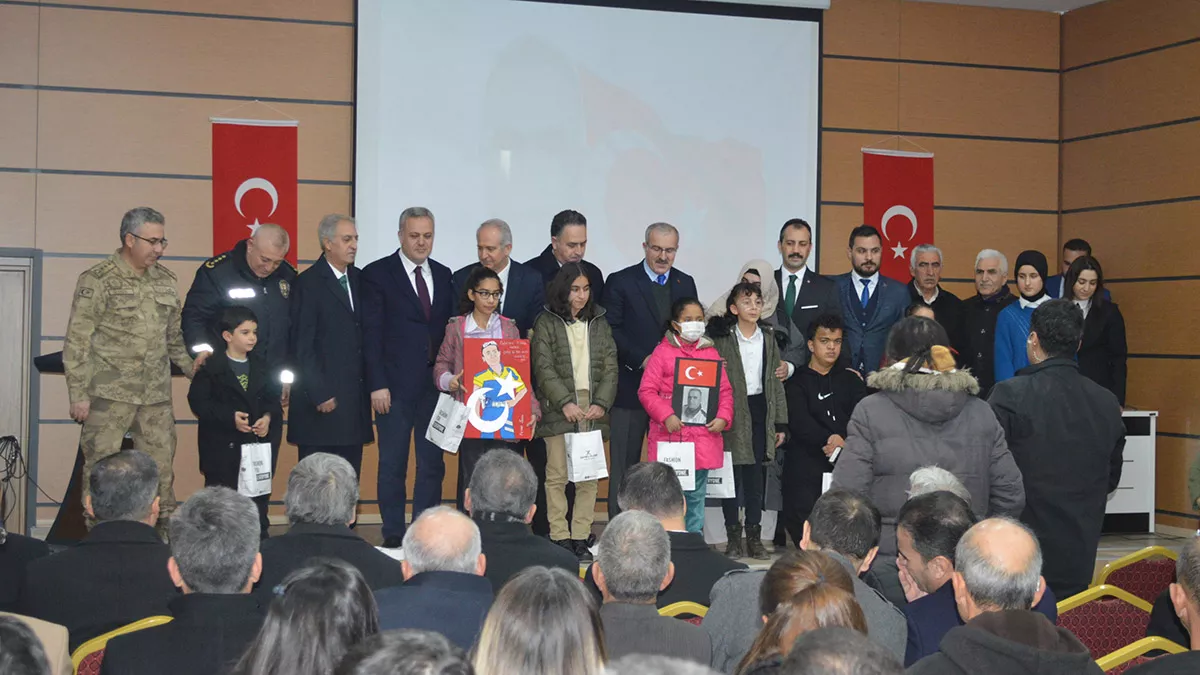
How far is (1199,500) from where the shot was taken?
3699 mm

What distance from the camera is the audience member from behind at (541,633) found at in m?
1.71

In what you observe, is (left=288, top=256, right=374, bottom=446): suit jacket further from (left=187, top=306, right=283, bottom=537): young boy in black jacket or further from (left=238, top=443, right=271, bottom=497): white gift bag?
(left=238, top=443, right=271, bottom=497): white gift bag

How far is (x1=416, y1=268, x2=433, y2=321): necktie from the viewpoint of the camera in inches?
218

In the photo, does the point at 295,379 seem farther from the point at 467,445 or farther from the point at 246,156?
the point at 246,156

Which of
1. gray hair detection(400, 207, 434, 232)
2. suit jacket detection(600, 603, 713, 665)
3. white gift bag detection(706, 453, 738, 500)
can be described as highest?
gray hair detection(400, 207, 434, 232)

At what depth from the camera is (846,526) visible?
2924 millimetres

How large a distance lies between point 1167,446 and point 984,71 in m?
2.83

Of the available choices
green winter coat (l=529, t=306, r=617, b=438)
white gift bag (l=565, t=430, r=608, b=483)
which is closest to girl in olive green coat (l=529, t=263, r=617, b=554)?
green winter coat (l=529, t=306, r=617, b=438)

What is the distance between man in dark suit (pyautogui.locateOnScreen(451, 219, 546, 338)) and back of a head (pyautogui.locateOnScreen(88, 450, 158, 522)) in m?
2.37

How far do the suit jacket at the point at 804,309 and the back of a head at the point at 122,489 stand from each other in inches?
137

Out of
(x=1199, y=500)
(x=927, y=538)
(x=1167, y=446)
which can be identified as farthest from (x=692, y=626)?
(x=1167, y=446)

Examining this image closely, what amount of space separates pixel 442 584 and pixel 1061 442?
7.52 ft

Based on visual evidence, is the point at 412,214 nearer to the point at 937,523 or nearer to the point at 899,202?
the point at 937,523

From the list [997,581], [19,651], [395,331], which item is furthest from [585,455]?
[19,651]
